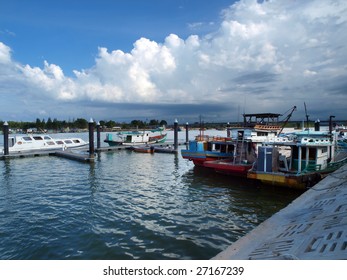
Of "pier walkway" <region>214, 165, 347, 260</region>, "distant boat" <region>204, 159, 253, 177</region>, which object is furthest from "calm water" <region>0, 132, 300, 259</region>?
"pier walkway" <region>214, 165, 347, 260</region>

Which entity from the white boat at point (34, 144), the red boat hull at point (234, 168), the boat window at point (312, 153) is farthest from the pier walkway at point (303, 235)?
the white boat at point (34, 144)

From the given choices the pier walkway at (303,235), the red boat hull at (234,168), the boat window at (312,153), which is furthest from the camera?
the red boat hull at (234,168)

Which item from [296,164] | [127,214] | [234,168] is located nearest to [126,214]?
[127,214]

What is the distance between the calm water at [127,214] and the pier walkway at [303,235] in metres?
2.04

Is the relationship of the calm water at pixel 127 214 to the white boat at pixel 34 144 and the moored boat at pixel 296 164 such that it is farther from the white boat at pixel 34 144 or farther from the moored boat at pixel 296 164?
the white boat at pixel 34 144

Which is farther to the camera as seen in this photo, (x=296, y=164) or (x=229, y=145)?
(x=229, y=145)

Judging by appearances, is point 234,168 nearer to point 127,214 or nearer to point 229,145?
point 229,145

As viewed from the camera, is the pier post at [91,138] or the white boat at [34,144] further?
the white boat at [34,144]

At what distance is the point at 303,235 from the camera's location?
7262 millimetres

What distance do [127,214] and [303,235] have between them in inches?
356

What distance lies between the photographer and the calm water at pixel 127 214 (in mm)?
9914

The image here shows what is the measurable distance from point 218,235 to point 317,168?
1072 cm
